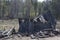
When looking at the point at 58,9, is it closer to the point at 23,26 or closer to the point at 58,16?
the point at 58,16

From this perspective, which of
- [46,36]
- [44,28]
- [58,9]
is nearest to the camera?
[46,36]

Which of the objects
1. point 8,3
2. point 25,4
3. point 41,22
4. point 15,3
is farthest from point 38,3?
point 41,22

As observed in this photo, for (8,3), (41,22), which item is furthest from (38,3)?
(41,22)

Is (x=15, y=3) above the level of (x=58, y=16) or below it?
above

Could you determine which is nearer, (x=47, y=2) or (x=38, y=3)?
(x=47, y=2)

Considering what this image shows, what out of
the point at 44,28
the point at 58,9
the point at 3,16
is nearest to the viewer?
the point at 44,28

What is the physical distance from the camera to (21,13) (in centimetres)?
1755

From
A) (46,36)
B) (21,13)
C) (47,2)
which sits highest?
(47,2)

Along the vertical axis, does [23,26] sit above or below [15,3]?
below

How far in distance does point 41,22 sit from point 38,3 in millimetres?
9621

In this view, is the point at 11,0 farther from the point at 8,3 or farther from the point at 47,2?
the point at 47,2

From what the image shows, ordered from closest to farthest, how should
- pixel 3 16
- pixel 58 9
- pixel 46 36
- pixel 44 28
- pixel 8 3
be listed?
pixel 46 36 < pixel 44 28 < pixel 58 9 < pixel 3 16 < pixel 8 3

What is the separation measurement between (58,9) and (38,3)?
365 centimetres

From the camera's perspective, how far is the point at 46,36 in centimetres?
714
